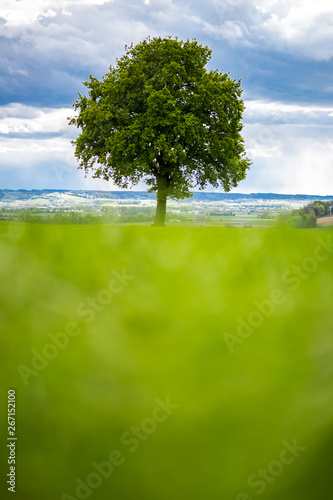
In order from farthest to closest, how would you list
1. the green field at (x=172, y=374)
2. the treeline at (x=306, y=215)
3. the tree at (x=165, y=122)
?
the tree at (x=165, y=122) → the treeline at (x=306, y=215) → the green field at (x=172, y=374)

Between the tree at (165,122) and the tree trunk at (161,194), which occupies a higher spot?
the tree at (165,122)

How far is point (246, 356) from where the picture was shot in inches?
56.6

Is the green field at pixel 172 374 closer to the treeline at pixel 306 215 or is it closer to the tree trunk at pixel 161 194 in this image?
the treeline at pixel 306 215

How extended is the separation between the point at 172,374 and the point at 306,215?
5.92ft

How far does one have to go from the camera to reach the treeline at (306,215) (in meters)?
2.38

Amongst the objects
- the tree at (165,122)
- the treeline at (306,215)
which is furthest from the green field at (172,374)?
the tree at (165,122)

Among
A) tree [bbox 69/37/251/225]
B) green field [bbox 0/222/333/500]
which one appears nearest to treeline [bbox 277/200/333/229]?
green field [bbox 0/222/333/500]

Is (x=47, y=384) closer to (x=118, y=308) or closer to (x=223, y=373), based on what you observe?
(x=118, y=308)

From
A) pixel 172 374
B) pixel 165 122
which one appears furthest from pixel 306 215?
pixel 165 122

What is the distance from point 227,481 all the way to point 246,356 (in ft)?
1.25

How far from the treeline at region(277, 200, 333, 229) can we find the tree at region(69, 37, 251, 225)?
19.8 m

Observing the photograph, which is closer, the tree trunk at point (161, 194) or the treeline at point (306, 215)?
the treeline at point (306, 215)

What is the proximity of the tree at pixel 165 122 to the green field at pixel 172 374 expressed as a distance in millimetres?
21373

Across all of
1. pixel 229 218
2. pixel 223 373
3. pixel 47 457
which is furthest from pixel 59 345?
pixel 229 218
